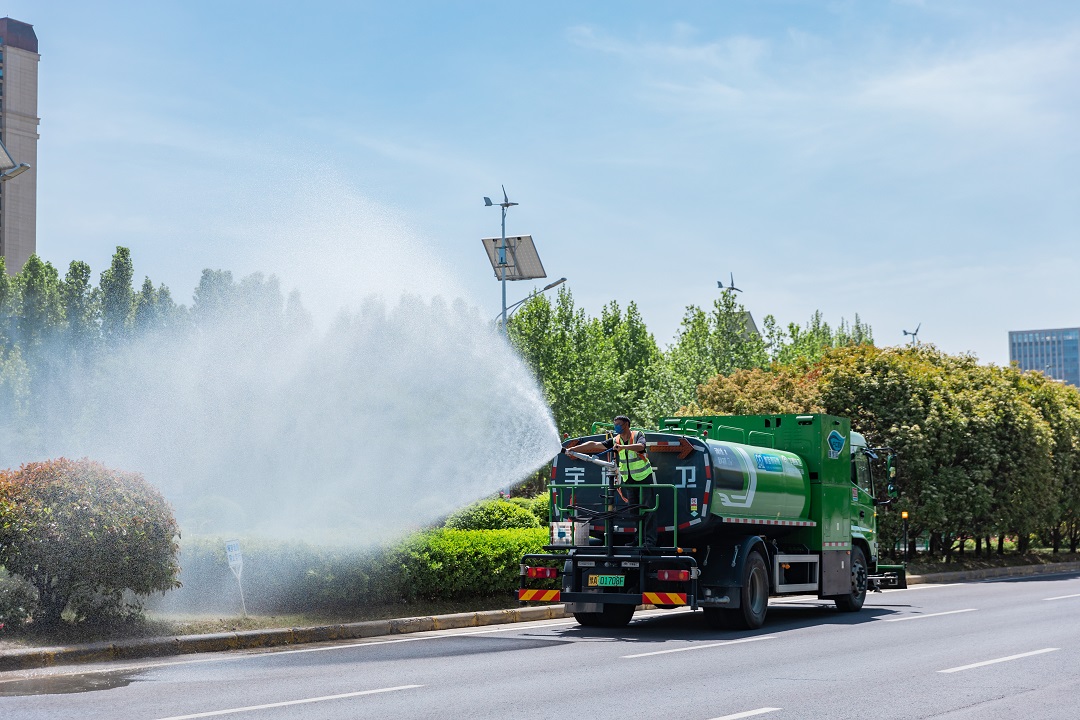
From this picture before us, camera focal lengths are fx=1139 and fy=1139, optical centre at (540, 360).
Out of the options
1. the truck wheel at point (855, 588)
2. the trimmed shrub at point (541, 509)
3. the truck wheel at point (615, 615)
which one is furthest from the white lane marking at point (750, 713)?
the trimmed shrub at point (541, 509)

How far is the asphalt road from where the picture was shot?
8.91m

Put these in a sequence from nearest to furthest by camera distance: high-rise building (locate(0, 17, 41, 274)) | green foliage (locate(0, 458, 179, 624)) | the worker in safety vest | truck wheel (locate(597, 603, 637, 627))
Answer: green foliage (locate(0, 458, 179, 624)) < the worker in safety vest < truck wheel (locate(597, 603, 637, 627)) < high-rise building (locate(0, 17, 41, 274))

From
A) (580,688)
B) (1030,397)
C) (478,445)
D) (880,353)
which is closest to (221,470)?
(478,445)

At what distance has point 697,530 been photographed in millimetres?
15016

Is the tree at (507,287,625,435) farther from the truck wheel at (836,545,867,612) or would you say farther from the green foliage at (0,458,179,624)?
the green foliage at (0,458,179,624)

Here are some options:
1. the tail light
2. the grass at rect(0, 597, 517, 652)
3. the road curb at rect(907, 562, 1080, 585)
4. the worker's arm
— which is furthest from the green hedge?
the road curb at rect(907, 562, 1080, 585)

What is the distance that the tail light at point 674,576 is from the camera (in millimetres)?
14562

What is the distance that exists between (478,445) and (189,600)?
55.4 feet

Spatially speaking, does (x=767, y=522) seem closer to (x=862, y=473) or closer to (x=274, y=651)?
(x=862, y=473)

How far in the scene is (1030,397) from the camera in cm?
3872

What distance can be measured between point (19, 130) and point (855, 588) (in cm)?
10977

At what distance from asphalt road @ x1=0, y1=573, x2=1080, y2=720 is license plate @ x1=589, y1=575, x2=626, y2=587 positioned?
27.4 inches

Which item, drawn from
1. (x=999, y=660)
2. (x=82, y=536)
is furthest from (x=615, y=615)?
(x=82, y=536)

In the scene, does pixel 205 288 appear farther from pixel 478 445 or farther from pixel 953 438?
pixel 953 438
